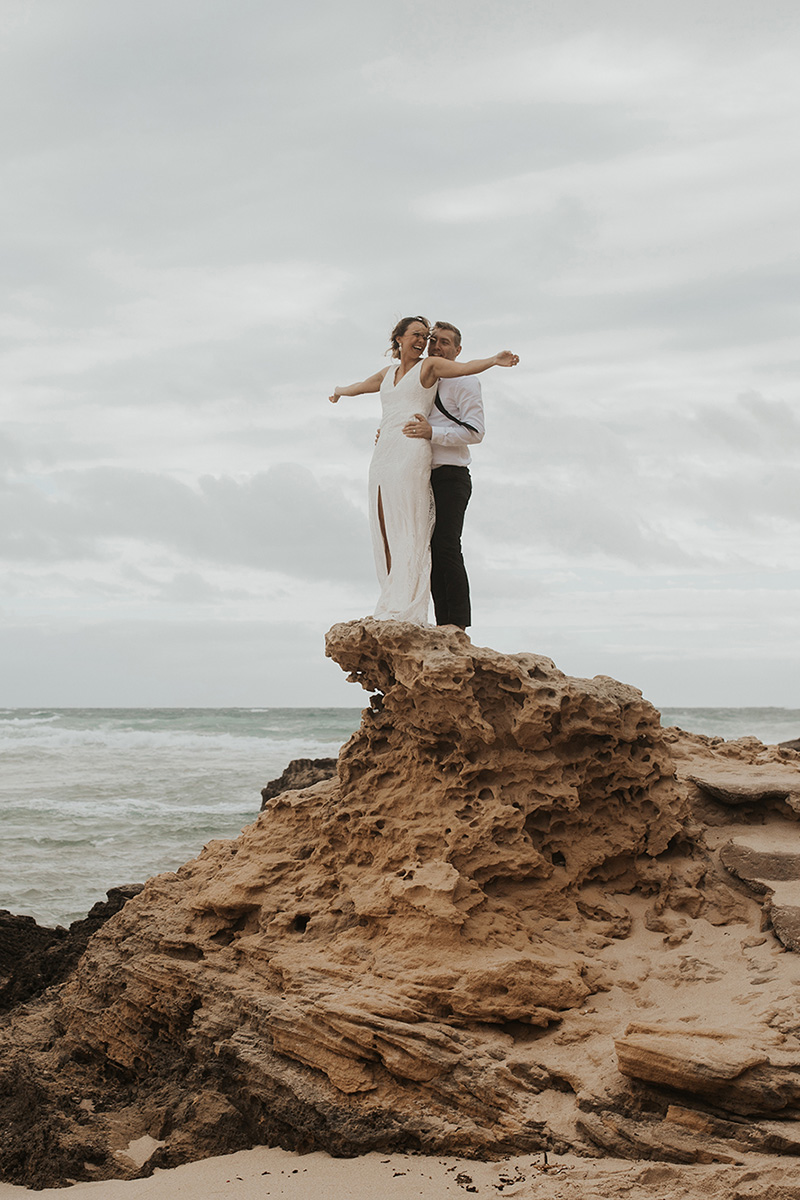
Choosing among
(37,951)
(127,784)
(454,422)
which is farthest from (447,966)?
(127,784)

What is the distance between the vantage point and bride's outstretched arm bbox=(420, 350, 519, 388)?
20.3 feet

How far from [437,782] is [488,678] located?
0.74 m

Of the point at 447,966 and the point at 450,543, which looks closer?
the point at 447,966

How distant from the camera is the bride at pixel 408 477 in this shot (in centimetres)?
670

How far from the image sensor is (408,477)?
6.71 metres

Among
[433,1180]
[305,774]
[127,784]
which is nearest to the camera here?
[433,1180]

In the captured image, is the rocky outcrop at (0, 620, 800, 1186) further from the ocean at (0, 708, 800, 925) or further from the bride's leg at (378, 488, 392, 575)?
the ocean at (0, 708, 800, 925)

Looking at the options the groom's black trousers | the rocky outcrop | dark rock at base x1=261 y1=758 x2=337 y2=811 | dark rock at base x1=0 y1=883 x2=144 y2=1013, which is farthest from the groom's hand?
dark rock at base x1=261 y1=758 x2=337 y2=811

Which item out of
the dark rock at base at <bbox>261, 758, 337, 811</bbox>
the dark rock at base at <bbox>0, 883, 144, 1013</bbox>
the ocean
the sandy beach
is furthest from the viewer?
the ocean

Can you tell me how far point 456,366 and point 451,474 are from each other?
794mm

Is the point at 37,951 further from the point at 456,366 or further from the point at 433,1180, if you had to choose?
the point at 456,366

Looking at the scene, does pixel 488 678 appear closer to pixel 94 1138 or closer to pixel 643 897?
pixel 643 897

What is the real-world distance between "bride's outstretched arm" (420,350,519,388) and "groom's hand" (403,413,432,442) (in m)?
0.24

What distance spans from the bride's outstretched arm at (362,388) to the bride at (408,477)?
0.31m
